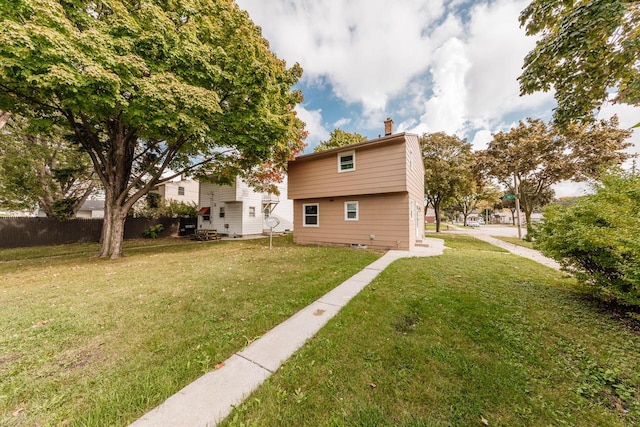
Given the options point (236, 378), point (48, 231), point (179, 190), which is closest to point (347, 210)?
point (236, 378)

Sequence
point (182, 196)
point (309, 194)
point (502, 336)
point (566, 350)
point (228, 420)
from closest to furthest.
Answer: point (228, 420) → point (566, 350) → point (502, 336) → point (309, 194) → point (182, 196)

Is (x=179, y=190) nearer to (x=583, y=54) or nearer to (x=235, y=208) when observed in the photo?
(x=235, y=208)

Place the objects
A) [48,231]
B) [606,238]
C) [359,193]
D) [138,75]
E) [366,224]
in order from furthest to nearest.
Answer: [48,231] → [366,224] → [359,193] → [138,75] → [606,238]

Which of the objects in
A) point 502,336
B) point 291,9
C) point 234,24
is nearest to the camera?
point 502,336

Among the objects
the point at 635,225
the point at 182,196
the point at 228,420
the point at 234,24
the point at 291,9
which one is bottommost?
the point at 228,420

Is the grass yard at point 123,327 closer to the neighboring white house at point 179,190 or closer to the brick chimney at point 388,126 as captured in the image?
the brick chimney at point 388,126

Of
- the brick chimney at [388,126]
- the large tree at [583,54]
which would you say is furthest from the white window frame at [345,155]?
the large tree at [583,54]

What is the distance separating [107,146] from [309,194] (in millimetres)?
10001

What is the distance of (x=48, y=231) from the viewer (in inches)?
501

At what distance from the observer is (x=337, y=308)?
4.04 m

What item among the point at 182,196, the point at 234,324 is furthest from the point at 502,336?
the point at 182,196

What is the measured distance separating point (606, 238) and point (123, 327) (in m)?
7.81

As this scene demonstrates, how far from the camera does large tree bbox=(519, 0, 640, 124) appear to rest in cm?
321

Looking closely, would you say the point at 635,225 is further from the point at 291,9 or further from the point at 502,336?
the point at 291,9
